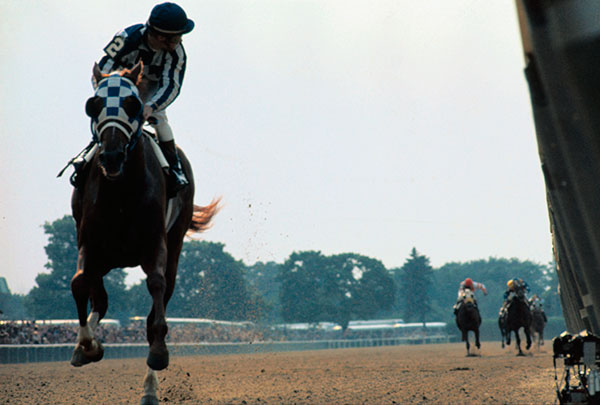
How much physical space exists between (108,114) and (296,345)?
54.0m

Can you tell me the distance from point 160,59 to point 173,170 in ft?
3.75

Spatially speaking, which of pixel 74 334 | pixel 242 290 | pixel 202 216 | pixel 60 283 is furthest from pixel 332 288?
pixel 202 216

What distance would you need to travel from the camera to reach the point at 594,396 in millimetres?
4875

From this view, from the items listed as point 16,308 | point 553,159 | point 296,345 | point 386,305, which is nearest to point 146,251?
point 553,159

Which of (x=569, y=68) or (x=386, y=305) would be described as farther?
(x=386, y=305)

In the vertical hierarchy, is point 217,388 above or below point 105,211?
below

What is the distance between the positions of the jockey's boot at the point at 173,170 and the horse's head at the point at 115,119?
895 millimetres

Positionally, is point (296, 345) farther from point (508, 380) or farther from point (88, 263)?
point (88, 263)

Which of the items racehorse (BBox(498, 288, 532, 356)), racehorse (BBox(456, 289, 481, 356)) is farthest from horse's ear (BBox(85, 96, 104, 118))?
racehorse (BBox(456, 289, 481, 356))

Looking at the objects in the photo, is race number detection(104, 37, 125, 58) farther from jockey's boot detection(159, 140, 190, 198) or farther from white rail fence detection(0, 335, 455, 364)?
white rail fence detection(0, 335, 455, 364)

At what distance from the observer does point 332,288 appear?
122625 mm

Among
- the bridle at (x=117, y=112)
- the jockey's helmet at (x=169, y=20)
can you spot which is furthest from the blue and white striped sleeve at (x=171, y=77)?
the bridle at (x=117, y=112)

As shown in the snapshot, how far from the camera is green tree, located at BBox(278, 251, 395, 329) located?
116125 mm

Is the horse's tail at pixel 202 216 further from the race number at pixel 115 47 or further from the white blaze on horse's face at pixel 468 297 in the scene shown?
the white blaze on horse's face at pixel 468 297
